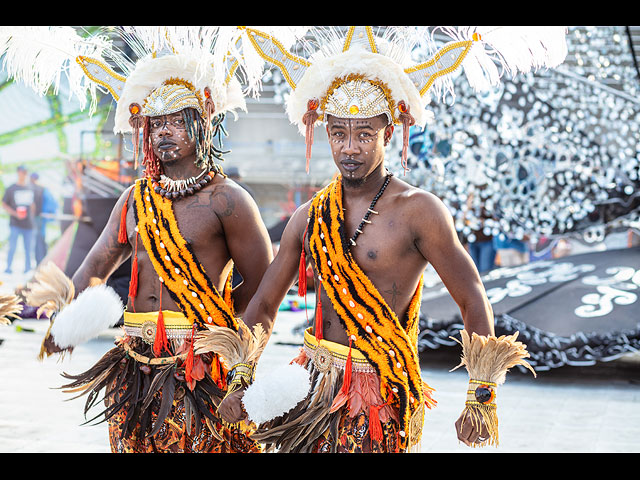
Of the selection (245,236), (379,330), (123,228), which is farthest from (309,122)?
(123,228)

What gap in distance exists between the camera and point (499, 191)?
8.06m

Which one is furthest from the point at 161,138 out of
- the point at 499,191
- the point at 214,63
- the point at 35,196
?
the point at 35,196

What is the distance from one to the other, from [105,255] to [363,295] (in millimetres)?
1372

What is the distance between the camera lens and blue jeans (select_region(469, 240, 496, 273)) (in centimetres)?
856

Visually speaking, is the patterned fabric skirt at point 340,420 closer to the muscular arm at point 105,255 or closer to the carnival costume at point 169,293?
the carnival costume at point 169,293

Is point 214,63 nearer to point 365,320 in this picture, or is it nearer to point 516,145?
point 365,320

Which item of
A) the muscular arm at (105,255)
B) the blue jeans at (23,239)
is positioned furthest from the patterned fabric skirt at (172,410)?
the blue jeans at (23,239)

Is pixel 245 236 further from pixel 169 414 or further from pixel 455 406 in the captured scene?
pixel 455 406

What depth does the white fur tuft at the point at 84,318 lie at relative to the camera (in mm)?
3332

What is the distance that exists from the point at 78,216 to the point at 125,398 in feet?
21.5

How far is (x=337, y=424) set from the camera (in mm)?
2912

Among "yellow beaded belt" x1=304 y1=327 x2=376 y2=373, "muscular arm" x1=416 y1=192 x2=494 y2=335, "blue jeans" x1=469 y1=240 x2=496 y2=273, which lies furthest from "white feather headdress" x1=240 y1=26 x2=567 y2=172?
"blue jeans" x1=469 y1=240 x2=496 y2=273

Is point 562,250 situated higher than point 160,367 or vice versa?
point 160,367
